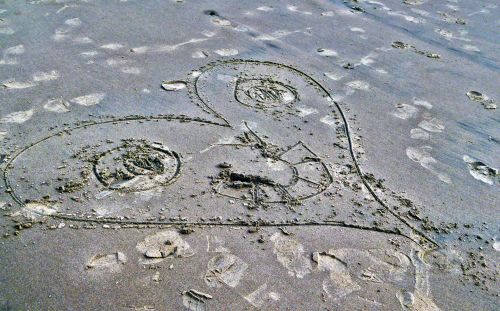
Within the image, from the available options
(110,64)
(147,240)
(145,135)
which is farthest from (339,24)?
(147,240)

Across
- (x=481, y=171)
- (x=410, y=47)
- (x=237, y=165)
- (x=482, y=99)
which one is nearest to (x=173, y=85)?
(x=237, y=165)

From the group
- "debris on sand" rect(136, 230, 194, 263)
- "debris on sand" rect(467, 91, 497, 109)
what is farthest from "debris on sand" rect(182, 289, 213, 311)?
"debris on sand" rect(467, 91, 497, 109)

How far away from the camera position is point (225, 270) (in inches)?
84.8

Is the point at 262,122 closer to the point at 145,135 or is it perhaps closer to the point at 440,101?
the point at 145,135

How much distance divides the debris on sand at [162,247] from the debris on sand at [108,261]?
0.10 meters

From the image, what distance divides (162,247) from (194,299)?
340 mm

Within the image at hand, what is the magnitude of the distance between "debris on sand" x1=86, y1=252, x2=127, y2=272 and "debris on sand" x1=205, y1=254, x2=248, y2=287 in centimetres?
41

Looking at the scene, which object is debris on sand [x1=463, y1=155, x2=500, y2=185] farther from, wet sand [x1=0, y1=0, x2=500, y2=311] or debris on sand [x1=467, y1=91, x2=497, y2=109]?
debris on sand [x1=467, y1=91, x2=497, y2=109]

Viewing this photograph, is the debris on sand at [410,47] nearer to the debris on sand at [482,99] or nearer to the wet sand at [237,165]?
the wet sand at [237,165]

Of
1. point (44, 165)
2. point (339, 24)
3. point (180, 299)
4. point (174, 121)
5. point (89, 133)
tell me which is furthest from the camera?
point (339, 24)

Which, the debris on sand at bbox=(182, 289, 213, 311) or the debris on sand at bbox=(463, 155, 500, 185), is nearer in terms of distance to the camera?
the debris on sand at bbox=(182, 289, 213, 311)

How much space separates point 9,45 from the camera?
3.74 m

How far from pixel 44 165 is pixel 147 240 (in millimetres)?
840

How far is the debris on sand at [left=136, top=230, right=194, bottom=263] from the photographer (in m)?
2.17
